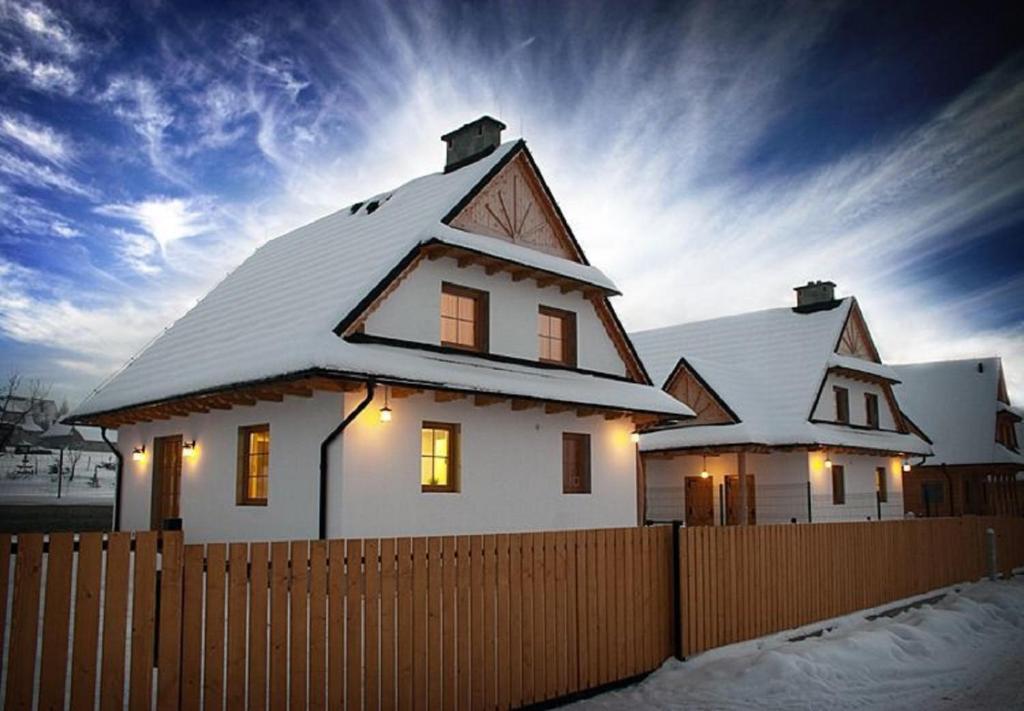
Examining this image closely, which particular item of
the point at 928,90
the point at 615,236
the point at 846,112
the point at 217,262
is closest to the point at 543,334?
the point at 846,112

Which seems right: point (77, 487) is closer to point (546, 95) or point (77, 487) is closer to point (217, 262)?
point (217, 262)

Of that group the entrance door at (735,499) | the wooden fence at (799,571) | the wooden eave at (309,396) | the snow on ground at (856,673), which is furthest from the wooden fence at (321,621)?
the entrance door at (735,499)

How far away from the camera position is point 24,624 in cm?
505

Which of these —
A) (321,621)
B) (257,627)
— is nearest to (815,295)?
(321,621)

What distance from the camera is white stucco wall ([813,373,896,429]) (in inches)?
1085

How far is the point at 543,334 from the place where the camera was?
16.5m

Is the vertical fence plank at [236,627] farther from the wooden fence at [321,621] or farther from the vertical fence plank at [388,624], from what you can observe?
the vertical fence plank at [388,624]

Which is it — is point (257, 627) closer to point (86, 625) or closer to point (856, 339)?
point (86, 625)

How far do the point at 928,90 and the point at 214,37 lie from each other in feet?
56.6

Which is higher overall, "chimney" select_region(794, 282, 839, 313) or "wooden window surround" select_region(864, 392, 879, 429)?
"chimney" select_region(794, 282, 839, 313)

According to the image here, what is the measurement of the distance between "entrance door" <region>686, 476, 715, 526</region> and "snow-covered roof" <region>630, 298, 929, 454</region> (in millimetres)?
2261

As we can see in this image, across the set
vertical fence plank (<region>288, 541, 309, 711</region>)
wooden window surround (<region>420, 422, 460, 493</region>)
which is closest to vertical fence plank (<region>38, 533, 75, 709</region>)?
vertical fence plank (<region>288, 541, 309, 711</region>)

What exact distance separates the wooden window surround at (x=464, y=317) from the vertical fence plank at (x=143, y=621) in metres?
9.04

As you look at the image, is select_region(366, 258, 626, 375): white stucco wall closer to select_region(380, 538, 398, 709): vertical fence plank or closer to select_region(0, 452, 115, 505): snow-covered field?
select_region(380, 538, 398, 709): vertical fence plank
